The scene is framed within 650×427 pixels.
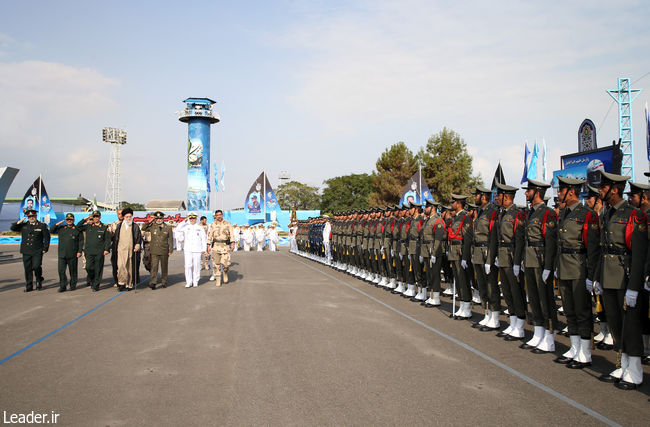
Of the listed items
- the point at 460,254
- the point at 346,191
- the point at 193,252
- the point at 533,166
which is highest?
the point at 346,191

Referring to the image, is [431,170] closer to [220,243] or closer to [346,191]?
[220,243]

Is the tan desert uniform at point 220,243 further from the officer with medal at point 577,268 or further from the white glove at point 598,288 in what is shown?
the white glove at point 598,288

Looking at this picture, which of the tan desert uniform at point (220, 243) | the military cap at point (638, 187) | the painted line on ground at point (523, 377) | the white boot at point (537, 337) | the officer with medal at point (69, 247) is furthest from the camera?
the tan desert uniform at point (220, 243)

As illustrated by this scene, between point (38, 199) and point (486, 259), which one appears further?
point (38, 199)

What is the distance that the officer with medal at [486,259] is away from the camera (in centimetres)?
777

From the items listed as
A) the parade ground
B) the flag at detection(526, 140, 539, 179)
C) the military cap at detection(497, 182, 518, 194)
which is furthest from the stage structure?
the military cap at detection(497, 182, 518, 194)

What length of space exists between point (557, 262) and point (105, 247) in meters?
11.5

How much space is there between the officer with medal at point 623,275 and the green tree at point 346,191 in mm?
78232

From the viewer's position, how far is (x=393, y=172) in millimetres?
51000

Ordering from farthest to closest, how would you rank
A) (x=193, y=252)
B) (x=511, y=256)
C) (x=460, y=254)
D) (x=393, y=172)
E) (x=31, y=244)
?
(x=393, y=172) → (x=193, y=252) → (x=31, y=244) → (x=460, y=254) → (x=511, y=256)

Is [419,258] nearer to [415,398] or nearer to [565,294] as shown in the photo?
[565,294]

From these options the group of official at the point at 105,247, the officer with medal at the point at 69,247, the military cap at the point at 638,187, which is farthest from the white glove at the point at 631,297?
the officer with medal at the point at 69,247

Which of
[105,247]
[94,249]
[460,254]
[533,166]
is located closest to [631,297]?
[460,254]

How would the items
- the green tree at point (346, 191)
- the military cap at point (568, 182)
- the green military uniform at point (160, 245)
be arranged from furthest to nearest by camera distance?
the green tree at point (346, 191)
the green military uniform at point (160, 245)
the military cap at point (568, 182)
